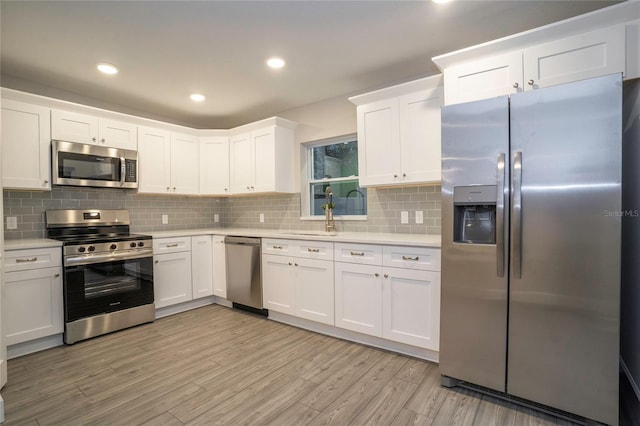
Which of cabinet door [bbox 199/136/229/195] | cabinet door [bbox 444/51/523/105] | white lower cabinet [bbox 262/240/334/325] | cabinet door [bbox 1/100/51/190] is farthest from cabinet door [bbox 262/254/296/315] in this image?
cabinet door [bbox 1/100/51/190]

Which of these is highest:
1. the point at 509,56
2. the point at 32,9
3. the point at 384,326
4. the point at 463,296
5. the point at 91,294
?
the point at 32,9

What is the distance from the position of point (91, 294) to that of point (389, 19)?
3467 mm

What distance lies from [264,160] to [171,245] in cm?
147

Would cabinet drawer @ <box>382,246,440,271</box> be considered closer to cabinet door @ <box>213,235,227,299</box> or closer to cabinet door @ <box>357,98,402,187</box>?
cabinet door @ <box>357,98,402,187</box>

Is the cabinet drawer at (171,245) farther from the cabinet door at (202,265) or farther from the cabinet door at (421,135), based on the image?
the cabinet door at (421,135)

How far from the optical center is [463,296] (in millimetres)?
2047

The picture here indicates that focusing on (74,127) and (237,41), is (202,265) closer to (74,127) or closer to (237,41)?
(74,127)

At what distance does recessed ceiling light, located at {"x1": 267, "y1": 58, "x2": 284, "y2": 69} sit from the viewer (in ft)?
9.09

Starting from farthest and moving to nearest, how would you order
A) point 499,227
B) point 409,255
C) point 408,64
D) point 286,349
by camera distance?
point 408,64, point 286,349, point 409,255, point 499,227

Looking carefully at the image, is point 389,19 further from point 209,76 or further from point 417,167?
point 209,76

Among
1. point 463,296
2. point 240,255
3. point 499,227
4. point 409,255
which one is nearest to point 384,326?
point 409,255

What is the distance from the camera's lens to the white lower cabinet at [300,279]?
9.78 ft

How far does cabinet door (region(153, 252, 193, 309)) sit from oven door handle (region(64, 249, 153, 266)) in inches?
6.6

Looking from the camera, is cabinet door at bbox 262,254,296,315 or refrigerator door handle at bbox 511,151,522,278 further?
cabinet door at bbox 262,254,296,315
